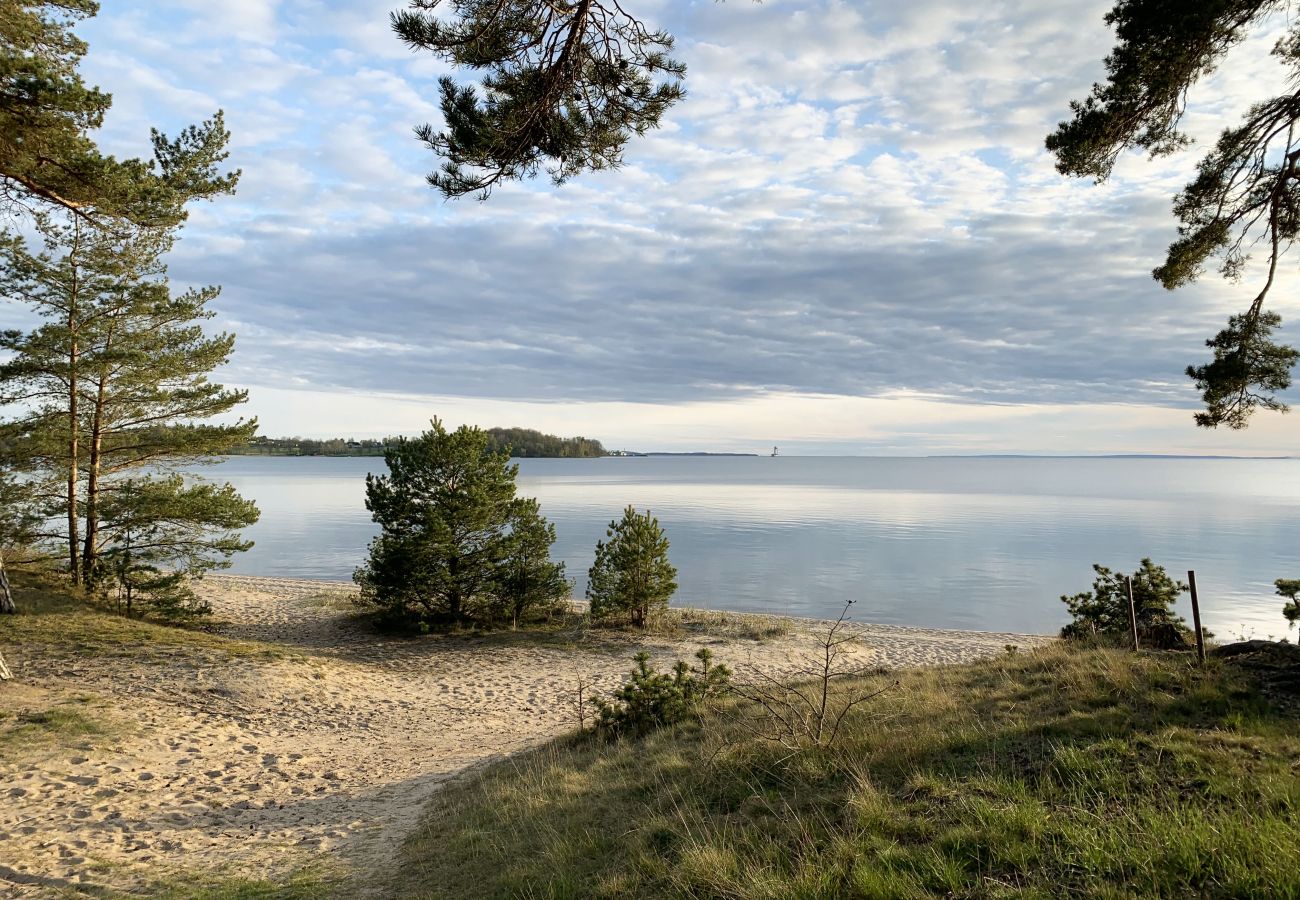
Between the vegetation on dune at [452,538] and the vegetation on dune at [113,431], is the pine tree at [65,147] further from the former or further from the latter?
the vegetation on dune at [452,538]

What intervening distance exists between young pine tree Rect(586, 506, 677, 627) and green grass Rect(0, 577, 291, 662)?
818 centimetres

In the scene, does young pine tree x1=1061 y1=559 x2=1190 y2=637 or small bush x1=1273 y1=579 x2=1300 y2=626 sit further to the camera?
young pine tree x1=1061 y1=559 x2=1190 y2=637

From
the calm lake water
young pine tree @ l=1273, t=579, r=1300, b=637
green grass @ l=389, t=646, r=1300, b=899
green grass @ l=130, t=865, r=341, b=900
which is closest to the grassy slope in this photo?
green grass @ l=130, t=865, r=341, b=900

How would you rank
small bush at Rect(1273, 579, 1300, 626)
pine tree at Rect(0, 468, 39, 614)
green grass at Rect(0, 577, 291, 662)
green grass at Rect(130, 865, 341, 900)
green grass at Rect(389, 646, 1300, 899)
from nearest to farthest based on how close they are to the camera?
green grass at Rect(389, 646, 1300, 899), green grass at Rect(130, 865, 341, 900), small bush at Rect(1273, 579, 1300, 626), green grass at Rect(0, 577, 291, 662), pine tree at Rect(0, 468, 39, 614)

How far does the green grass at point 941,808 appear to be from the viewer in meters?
3.54

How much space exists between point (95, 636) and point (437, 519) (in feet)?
23.8

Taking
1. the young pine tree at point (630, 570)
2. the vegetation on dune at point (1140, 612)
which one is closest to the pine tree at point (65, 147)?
the young pine tree at point (630, 570)

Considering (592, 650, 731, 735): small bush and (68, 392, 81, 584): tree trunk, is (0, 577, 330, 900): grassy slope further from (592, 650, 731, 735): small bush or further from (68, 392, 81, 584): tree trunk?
(592, 650, 731, 735): small bush

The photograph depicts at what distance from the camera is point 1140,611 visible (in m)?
12.2

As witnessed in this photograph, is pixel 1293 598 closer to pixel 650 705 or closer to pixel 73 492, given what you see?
pixel 650 705

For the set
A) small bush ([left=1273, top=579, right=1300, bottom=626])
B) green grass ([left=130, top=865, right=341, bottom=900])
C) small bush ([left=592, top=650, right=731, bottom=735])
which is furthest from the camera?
small bush ([left=592, top=650, right=731, bottom=735])

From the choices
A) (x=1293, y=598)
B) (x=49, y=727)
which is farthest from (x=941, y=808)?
(x=49, y=727)

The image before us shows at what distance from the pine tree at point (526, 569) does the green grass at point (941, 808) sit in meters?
11.9

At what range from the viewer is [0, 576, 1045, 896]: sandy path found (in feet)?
22.2
